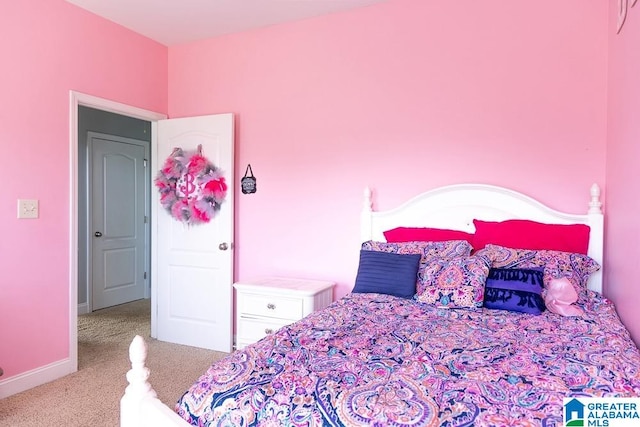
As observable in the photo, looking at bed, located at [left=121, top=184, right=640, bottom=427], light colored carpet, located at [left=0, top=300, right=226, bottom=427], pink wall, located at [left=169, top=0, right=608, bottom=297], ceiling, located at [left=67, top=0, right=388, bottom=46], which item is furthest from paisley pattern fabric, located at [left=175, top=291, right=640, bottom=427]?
ceiling, located at [left=67, top=0, right=388, bottom=46]

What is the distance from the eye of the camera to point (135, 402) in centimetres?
129

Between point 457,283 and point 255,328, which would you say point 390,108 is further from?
point 255,328

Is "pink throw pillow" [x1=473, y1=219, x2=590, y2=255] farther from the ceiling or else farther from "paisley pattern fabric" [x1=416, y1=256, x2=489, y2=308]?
the ceiling

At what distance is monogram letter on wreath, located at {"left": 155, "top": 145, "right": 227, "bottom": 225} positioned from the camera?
3.45 meters

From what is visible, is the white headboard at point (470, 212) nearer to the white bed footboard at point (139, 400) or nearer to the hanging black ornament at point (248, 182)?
the hanging black ornament at point (248, 182)

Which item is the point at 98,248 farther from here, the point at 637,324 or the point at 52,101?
the point at 637,324

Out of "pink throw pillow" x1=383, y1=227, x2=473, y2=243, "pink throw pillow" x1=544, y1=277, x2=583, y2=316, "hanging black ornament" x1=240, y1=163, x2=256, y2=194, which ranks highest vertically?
"hanging black ornament" x1=240, y1=163, x2=256, y2=194

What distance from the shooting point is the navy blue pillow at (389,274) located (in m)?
2.38

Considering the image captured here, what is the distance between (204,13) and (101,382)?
271cm

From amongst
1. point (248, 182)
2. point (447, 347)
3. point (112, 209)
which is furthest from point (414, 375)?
point (112, 209)

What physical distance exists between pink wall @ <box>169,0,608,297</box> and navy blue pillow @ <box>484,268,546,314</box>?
68cm

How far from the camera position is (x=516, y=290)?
82.9 inches

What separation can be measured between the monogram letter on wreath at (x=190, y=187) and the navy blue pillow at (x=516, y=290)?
2156 mm

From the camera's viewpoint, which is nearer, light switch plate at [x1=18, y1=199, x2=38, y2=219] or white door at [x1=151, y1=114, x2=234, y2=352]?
light switch plate at [x1=18, y1=199, x2=38, y2=219]
